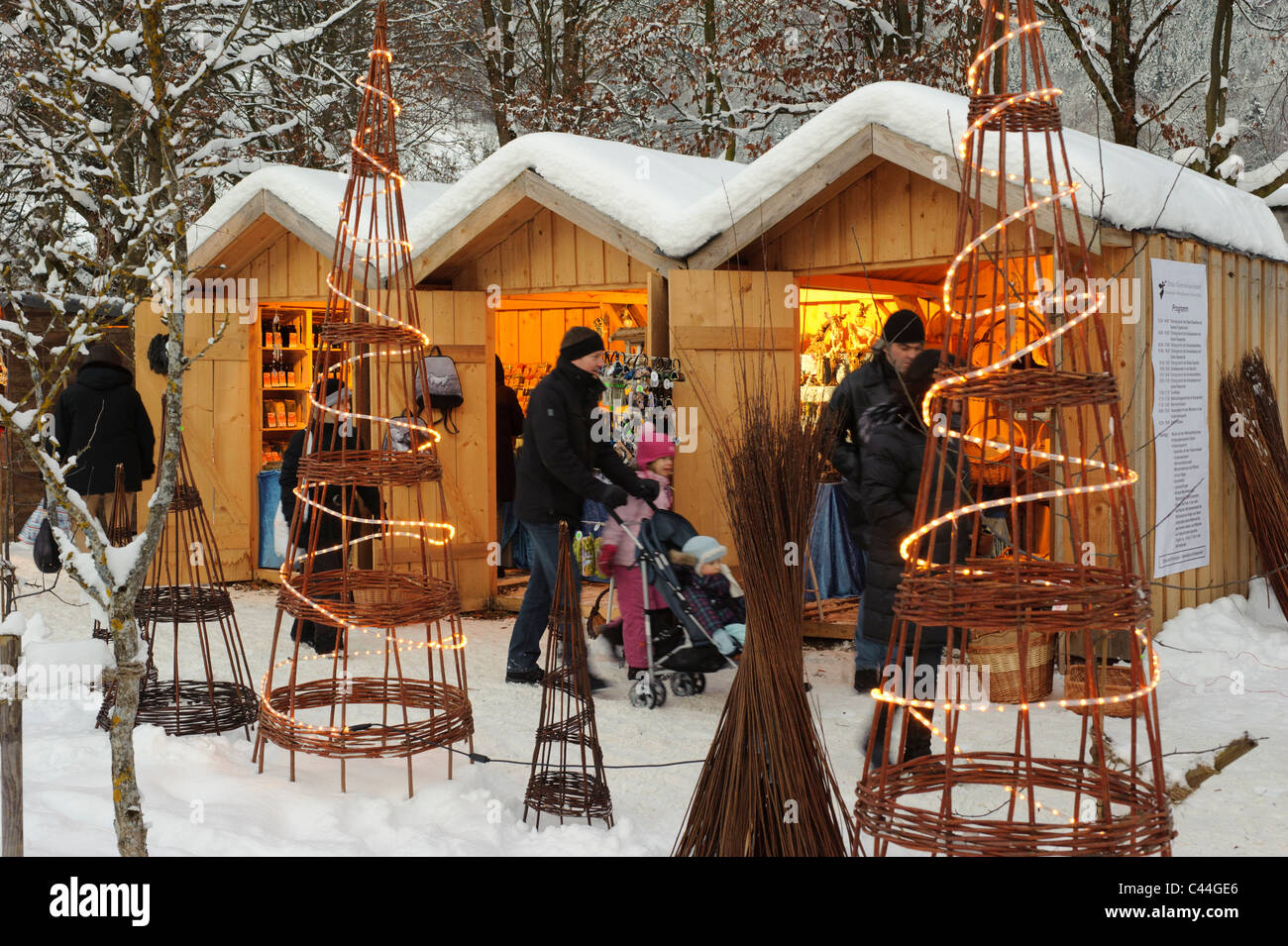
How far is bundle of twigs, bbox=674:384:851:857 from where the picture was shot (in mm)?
3010

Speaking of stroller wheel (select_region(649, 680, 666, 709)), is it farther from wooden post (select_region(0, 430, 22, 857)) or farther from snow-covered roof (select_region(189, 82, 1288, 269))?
wooden post (select_region(0, 430, 22, 857))

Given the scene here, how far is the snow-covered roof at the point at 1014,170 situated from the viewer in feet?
19.8

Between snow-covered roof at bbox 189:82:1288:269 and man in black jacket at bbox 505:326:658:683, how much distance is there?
4.03 ft

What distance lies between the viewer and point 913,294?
923 cm

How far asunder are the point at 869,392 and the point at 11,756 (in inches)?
135

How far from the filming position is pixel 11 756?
116 inches

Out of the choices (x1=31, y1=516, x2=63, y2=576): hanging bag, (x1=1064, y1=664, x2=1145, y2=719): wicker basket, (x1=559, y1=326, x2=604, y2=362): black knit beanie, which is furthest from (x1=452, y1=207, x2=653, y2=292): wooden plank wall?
(x1=1064, y1=664, x2=1145, y2=719): wicker basket

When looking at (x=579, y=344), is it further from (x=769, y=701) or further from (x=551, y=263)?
(x=769, y=701)

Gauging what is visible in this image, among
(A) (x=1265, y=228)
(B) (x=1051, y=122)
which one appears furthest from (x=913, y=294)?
(B) (x=1051, y=122)

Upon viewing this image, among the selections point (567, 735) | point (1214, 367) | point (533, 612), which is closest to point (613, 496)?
point (533, 612)

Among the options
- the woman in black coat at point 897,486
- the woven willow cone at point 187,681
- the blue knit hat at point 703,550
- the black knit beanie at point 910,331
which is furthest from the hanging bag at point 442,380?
the woman in black coat at point 897,486

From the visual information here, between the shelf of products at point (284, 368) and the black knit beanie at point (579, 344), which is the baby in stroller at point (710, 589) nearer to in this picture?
the black knit beanie at point (579, 344)

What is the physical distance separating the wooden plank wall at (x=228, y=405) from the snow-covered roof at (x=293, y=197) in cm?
43
